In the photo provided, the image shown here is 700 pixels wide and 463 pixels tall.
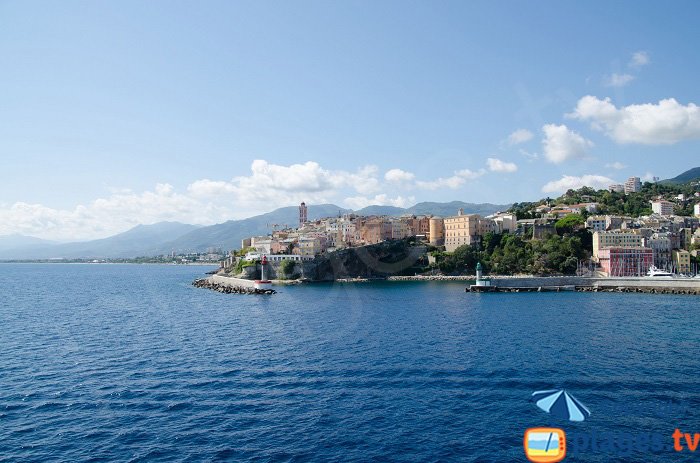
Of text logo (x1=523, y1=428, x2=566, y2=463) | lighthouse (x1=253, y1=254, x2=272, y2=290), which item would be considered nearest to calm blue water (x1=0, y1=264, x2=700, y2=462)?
text logo (x1=523, y1=428, x2=566, y2=463)

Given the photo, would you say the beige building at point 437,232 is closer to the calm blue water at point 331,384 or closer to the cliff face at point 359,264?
the cliff face at point 359,264

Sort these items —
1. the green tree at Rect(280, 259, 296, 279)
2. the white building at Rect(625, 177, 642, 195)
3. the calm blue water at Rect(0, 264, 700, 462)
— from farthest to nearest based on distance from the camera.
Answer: the white building at Rect(625, 177, 642, 195) < the green tree at Rect(280, 259, 296, 279) < the calm blue water at Rect(0, 264, 700, 462)

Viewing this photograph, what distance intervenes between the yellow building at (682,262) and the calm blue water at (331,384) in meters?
44.7

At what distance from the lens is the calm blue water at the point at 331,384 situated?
14914mm

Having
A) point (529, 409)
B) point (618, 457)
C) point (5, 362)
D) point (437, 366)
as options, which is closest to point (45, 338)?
point (5, 362)

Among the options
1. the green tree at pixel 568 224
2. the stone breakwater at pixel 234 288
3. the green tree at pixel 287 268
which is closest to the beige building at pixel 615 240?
the green tree at pixel 568 224

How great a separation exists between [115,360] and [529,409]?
1924 centimetres

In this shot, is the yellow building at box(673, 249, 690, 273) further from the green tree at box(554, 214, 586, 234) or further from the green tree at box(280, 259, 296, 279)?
the green tree at box(280, 259, 296, 279)

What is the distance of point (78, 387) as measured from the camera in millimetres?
20359

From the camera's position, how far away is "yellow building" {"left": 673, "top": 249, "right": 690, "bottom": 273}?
252ft

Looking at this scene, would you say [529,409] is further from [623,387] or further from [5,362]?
[5,362]

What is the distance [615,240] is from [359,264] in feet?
137

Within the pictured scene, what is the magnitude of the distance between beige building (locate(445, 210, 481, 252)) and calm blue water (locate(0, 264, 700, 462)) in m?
55.2
